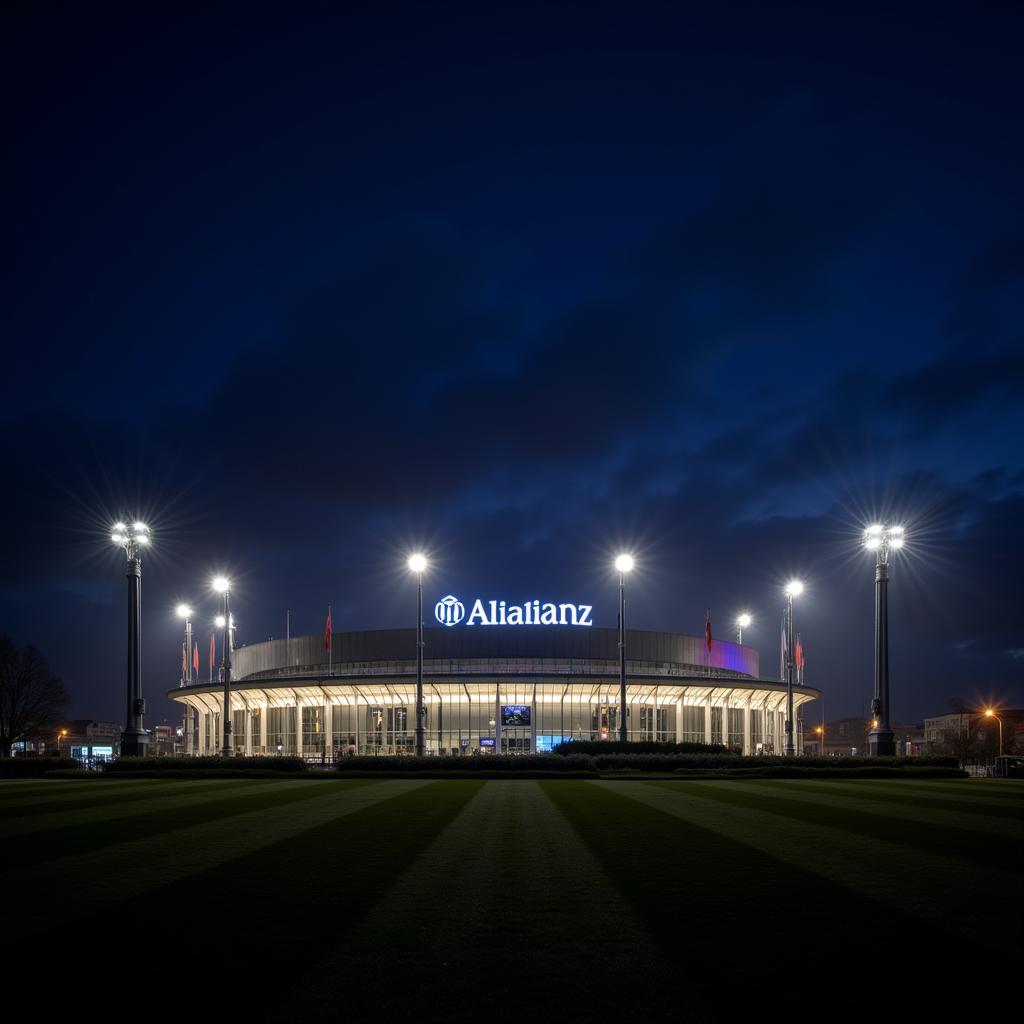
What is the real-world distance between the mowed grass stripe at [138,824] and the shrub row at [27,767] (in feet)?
69.6

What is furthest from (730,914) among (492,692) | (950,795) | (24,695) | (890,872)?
(24,695)

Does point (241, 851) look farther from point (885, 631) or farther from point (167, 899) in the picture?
point (885, 631)

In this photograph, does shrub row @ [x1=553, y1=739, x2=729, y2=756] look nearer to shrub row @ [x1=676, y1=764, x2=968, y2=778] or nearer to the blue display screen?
shrub row @ [x1=676, y1=764, x2=968, y2=778]

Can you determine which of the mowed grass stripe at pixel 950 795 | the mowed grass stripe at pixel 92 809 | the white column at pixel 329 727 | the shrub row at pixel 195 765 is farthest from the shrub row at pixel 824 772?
the white column at pixel 329 727

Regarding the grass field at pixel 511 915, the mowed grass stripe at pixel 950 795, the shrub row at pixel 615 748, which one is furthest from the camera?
the shrub row at pixel 615 748

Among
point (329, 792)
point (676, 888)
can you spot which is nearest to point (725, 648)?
point (329, 792)

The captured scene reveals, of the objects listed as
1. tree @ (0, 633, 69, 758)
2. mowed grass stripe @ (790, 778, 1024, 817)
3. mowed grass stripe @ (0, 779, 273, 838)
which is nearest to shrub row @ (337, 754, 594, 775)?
mowed grass stripe @ (790, 778, 1024, 817)

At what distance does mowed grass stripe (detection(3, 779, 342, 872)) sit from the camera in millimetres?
14125

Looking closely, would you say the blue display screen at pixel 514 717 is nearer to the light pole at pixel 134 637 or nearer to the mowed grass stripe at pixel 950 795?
the light pole at pixel 134 637

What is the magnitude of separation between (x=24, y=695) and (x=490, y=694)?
4657 centimetres

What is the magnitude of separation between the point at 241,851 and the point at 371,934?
6.12 meters

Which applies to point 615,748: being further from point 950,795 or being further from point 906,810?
point 906,810

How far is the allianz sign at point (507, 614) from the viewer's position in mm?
84438

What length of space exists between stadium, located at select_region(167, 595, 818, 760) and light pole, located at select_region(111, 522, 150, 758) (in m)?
32.6
